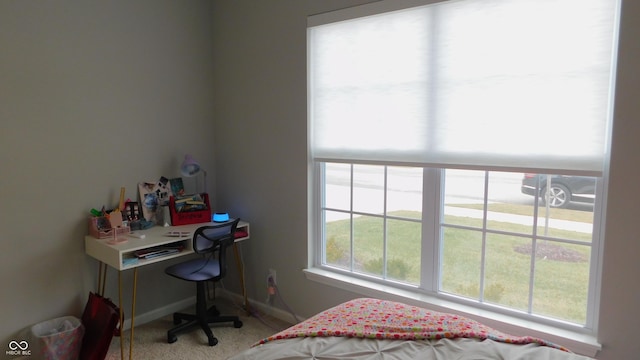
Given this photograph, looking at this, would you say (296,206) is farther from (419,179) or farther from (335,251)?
(419,179)

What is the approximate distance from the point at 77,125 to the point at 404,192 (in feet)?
7.17

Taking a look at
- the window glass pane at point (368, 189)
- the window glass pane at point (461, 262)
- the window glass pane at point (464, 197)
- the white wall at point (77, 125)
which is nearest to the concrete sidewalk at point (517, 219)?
the window glass pane at point (464, 197)

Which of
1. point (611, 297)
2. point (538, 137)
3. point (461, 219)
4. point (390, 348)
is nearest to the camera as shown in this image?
point (390, 348)

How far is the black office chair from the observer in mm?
2744

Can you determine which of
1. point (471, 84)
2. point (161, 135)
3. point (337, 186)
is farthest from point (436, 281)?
point (161, 135)

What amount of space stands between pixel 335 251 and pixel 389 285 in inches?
18.8

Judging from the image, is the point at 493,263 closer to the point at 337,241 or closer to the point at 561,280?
the point at 561,280

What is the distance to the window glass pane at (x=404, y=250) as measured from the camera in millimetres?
2549

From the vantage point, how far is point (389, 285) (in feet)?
8.71

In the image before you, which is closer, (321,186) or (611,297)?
(611,297)

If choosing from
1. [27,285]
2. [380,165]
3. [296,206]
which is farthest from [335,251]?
[27,285]

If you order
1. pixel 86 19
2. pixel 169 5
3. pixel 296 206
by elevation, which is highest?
pixel 169 5

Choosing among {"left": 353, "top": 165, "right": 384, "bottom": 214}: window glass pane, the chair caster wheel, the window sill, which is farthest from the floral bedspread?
the chair caster wheel

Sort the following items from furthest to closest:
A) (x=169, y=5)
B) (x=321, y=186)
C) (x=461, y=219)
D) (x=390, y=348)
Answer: (x=169, y=5)
(x=321, y=186)
(x=461, y=219)
(x=390, y=348)
